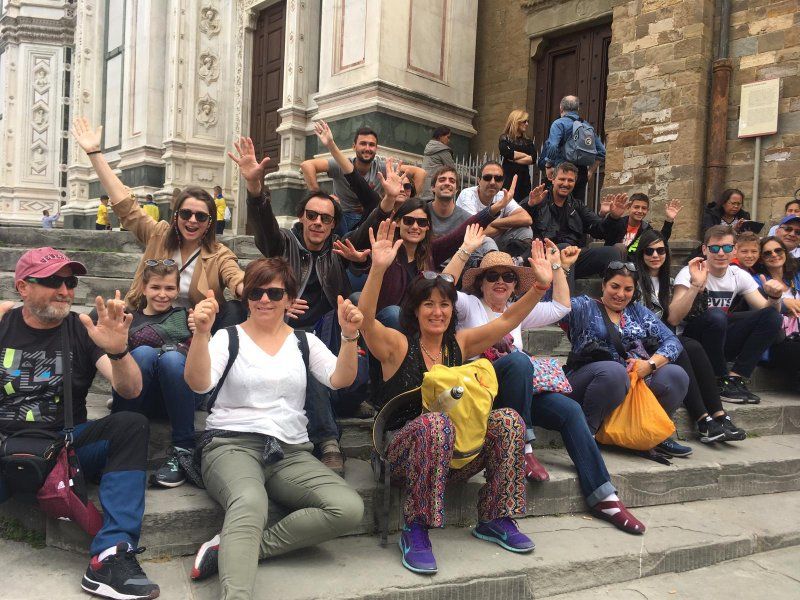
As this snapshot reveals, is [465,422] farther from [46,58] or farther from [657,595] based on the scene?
[46,58]

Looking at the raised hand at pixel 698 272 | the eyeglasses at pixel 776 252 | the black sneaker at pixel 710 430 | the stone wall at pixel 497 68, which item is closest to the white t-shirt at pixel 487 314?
the raised hand at pixel 698 272

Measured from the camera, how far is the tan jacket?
3930mm

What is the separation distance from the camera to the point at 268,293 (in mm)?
3131

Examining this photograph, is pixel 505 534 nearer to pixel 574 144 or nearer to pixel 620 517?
pixel 620 517

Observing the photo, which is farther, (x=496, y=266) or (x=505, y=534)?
(x=496, y=266)

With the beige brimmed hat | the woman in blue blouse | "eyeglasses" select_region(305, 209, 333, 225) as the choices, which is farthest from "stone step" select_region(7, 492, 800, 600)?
"eyeglasses" select_region(305, 209, 333, 225)

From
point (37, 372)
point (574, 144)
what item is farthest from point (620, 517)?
point (574, 144)

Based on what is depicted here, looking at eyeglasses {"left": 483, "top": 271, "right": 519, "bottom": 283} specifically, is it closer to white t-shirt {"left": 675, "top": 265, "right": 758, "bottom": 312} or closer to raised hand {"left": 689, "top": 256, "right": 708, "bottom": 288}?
raised hand {"left": 689, "top": 256, "right": 708, "bottom": 288}

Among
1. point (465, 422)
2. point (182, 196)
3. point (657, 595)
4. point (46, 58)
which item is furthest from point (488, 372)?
point (46, 58)

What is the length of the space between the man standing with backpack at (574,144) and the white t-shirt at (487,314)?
2.91 m

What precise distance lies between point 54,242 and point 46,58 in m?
16.5

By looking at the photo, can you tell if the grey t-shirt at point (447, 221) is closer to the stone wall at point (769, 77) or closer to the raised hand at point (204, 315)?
the raised hand at point (204, 315)

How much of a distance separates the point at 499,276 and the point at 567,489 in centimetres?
129

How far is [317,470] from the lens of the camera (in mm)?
3016
